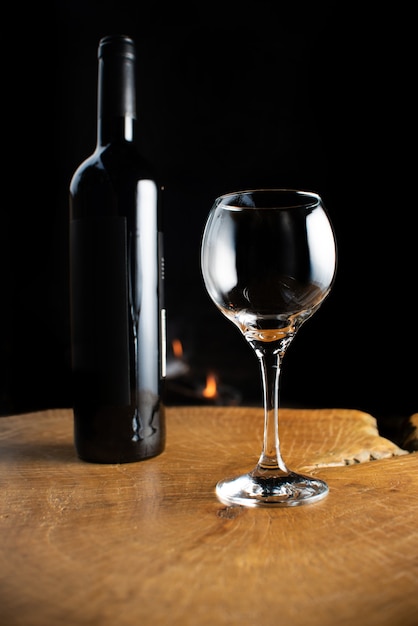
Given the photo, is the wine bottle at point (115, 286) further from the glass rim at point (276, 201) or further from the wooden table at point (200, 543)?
the glass rim at point (276, 201)

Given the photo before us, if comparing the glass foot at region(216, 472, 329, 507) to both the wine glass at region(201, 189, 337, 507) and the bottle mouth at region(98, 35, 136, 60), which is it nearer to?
the wine glass at region(201, 189, 337, 507)

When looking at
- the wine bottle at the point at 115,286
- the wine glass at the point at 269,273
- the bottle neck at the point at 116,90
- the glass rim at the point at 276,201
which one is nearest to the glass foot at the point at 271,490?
the wine glass at the point at 269,273

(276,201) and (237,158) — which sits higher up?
(237,158)

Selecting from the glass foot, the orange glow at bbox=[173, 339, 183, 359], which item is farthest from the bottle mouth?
the orange glow at bbox=[173, 339, 183, 359]

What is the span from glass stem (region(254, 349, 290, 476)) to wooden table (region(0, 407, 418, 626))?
61mm

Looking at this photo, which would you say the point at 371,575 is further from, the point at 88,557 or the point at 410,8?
the point at 410,8

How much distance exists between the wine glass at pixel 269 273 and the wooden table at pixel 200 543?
44 mm

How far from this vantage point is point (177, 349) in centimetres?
225

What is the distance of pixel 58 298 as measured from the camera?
7.47 ft

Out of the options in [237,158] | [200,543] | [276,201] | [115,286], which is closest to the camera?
[200,543]

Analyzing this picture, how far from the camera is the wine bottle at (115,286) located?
0.78m

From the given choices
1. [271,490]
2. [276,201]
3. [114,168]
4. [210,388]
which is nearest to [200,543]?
[271,490]

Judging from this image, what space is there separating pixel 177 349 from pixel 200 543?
1.72 meters

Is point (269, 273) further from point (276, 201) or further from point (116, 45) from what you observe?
point (116, 45)
